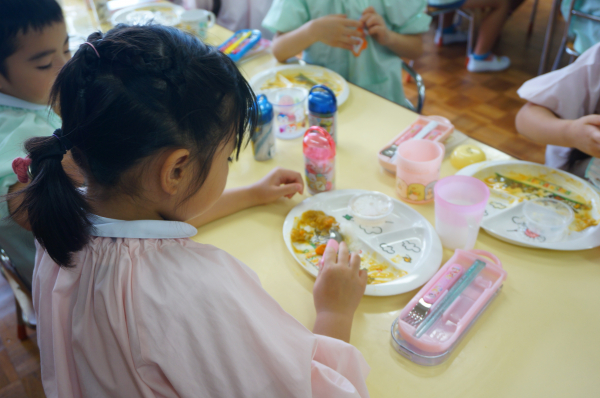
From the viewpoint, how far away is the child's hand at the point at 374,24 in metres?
1.51

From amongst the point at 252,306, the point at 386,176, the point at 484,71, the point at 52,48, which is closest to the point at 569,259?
the point at 386,176

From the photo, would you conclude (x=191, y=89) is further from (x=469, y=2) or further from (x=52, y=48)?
(x=469, y=2)

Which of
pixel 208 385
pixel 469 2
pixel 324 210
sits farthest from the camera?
pixel 469 2

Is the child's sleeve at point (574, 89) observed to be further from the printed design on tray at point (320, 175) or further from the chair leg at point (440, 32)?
the chair leg at point (440, 32)

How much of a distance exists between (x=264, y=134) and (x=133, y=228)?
56cm

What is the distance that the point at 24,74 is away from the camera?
994 millimetres

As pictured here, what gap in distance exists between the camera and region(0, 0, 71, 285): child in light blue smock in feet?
3.03

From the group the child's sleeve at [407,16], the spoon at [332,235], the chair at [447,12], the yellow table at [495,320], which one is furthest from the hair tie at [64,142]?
the chair at [447,12]

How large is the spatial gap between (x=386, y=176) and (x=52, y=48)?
2.77 ft

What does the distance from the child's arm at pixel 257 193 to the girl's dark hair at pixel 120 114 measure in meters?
0.35

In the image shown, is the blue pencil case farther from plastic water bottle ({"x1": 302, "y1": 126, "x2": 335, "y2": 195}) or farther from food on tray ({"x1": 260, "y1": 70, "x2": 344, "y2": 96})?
plastic water bottle ({"x1": 302, "y1": 126, "x2": 335, "y2": 195})

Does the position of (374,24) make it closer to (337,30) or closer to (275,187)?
(337,30)

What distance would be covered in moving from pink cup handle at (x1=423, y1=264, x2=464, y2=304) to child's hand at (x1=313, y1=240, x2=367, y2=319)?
11 centimetres

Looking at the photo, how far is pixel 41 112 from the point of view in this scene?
41.9 inches
